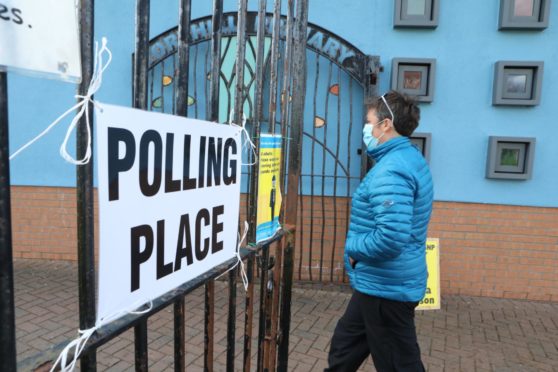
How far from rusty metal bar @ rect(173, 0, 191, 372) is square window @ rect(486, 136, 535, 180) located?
4048 mm

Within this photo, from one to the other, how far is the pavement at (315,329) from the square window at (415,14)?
3.00 m

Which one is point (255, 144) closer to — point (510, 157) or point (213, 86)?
point (213, 86)

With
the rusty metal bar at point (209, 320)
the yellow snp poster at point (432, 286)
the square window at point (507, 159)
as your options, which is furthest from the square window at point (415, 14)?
the rusty metal bar at point (209, 320)

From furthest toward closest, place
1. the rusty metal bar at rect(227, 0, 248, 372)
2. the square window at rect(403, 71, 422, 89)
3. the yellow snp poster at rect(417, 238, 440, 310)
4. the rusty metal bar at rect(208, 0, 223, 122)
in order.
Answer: the square window at rect(403, 71, 422, 89) → the yellow snp poster at rect(417, 238, 440, 310) → the rusty metal bar at rect(227, 0, 248, 372) → the rusty metal bar at rect(208, 0, 223, 122)

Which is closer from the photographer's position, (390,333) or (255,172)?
(255,172)

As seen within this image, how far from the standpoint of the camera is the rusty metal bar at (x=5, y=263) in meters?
0.73

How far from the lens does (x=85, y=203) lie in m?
0.91

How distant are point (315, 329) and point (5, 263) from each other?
11.1 feet

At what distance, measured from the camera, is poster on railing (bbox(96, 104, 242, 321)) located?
92 cm

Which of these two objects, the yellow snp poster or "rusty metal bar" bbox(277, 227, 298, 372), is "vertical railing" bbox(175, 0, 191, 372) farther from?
the yellow snp poster

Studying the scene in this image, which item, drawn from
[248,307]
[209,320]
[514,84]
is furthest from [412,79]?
[209,320]

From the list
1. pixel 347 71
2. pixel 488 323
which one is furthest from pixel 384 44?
pixel 488 323

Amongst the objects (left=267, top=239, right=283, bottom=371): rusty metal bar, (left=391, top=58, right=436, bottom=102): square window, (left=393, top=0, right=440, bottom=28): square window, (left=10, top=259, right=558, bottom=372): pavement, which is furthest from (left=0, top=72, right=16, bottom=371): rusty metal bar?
(left=393, top=0, right=440, bottom=28): square window

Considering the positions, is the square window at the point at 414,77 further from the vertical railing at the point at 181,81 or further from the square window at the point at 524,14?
the vertical railing at the point at 181,81
